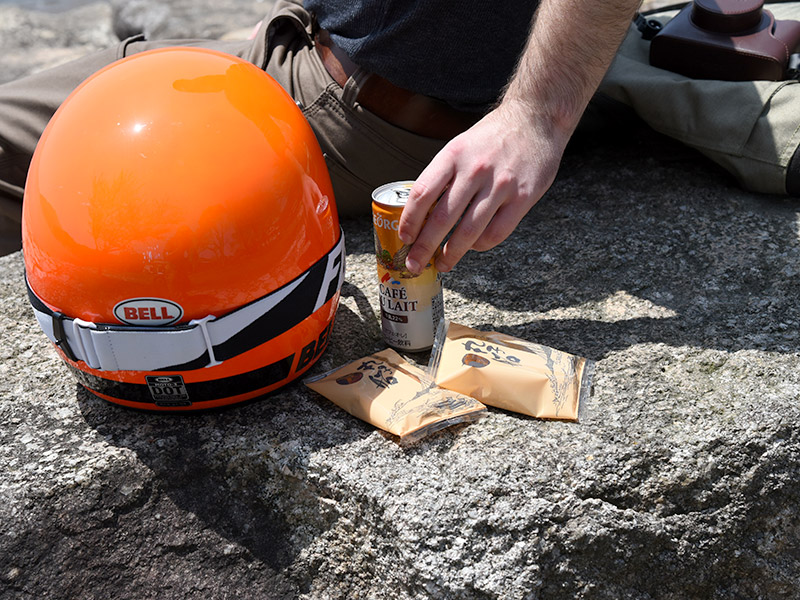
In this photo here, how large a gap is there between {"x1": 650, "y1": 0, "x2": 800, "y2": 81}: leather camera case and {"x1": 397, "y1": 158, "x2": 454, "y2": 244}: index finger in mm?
1177

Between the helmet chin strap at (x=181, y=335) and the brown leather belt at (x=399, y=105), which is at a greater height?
the brown leather belt at (x=399, y=105)

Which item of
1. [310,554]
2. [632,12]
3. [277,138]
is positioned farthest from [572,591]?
[632,12]

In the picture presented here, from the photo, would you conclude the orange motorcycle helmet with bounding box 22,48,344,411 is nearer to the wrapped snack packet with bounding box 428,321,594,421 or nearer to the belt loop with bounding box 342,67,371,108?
the wrapped snack packet with bounding box 428,321,594,421

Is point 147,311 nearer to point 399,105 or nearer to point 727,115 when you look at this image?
point 399,105

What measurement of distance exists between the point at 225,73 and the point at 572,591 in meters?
1.11

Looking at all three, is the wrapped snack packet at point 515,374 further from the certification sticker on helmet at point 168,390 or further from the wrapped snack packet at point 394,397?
the certification sticker on helmet at point 168,390

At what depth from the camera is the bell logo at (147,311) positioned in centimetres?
124

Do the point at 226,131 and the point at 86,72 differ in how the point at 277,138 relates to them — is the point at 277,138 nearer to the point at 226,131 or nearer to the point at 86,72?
the point at 226,131

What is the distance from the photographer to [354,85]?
1756mm

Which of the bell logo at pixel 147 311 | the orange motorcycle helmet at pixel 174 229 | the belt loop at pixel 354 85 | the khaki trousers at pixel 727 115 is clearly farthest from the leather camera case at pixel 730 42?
the bell logo at pixel 147 311

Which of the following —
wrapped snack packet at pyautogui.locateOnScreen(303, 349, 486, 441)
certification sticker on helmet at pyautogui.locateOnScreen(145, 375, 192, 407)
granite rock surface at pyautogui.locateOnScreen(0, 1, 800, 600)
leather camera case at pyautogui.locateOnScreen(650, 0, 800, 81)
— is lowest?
granite rock surface at pyautogui.locateOnScreen(0, 1, 800, 600)

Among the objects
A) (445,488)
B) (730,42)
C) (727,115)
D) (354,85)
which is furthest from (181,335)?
(730,42)

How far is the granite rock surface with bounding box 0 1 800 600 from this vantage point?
126 cm

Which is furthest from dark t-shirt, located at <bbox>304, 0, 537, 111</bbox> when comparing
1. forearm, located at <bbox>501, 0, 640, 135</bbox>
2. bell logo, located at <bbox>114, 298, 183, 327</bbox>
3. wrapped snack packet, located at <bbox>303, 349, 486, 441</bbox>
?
bell logo, located at <bbox>114, 298, 183, 327</bbox>
